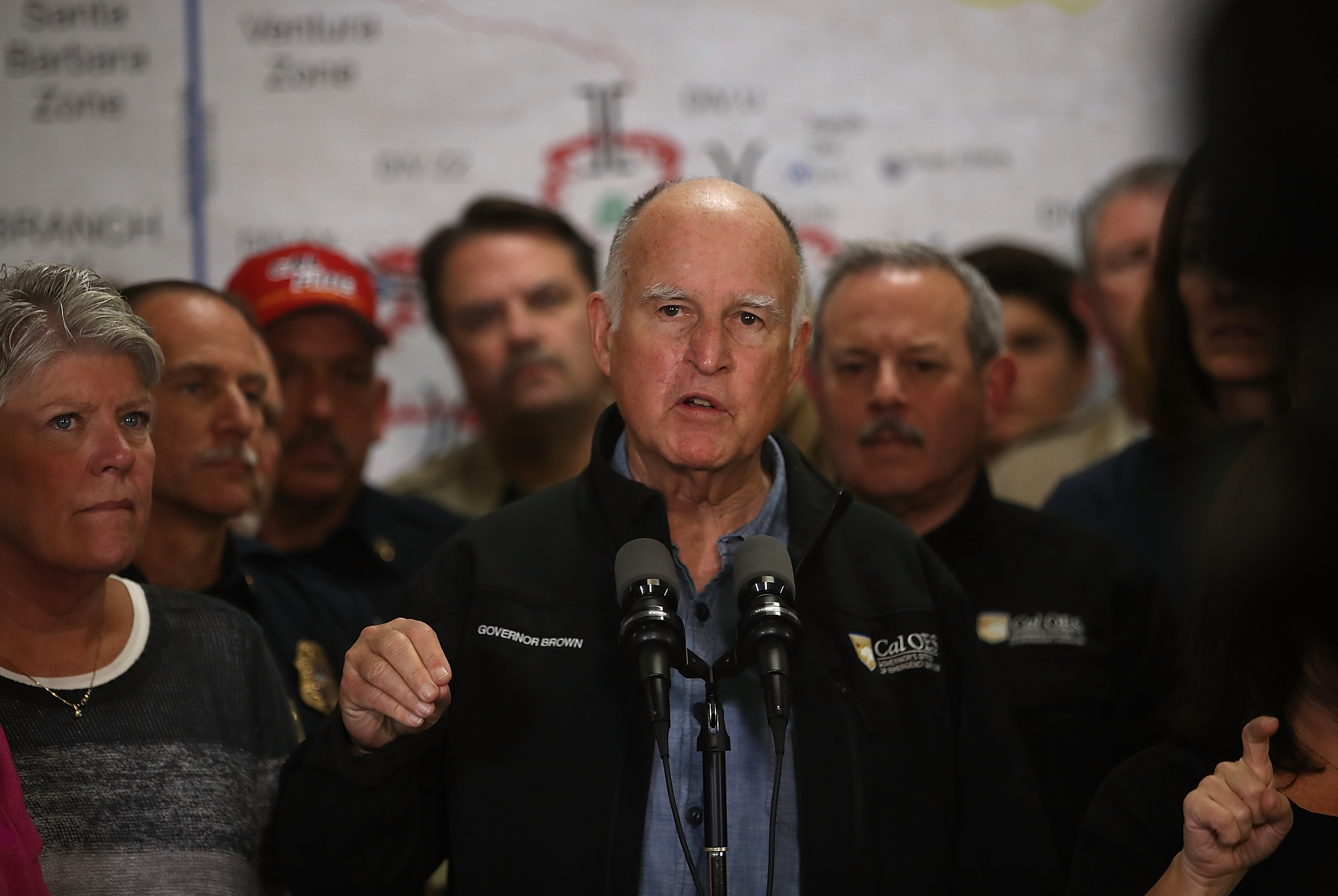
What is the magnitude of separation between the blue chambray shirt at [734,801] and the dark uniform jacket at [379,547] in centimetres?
157

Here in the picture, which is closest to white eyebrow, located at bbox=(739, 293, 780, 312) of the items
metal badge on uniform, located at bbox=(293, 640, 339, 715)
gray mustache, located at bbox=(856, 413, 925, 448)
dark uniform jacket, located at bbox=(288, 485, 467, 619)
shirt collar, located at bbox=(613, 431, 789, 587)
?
shirt collar, located at bbox=(613, 431, 789, 587)

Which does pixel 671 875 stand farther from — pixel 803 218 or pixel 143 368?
pixel 803 218

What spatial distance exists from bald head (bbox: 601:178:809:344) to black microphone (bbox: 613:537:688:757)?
56cm

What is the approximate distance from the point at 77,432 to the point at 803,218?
2.86 metres

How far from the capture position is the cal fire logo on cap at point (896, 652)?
2.03 meters

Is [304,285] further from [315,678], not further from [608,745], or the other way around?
[608,745]

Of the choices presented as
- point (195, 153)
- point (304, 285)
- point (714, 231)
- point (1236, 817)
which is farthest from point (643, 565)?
point (195, 153)

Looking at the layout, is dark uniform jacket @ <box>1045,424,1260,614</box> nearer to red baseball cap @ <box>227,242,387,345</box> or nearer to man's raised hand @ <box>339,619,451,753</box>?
man's raised hand @ <box>339,619,451,753</box>

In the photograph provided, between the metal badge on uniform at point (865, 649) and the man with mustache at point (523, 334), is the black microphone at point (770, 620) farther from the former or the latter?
the man with mustache at point (523, 334)

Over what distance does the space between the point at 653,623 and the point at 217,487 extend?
1433 millimetres

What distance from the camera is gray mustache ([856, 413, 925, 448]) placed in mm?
2904

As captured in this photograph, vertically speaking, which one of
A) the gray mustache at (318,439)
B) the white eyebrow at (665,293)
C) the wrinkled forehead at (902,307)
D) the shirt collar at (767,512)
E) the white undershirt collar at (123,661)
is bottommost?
the white undershirt collar at (123,661)

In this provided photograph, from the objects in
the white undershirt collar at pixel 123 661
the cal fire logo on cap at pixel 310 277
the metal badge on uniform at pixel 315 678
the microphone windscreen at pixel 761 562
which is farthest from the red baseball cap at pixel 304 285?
the microphone windscreen at pixel 761 562

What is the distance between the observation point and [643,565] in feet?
5.55
